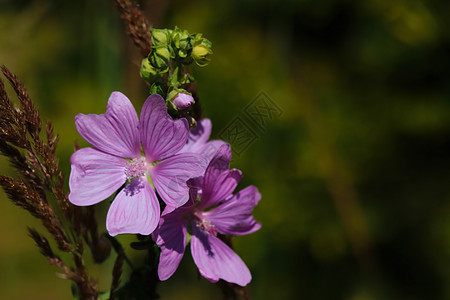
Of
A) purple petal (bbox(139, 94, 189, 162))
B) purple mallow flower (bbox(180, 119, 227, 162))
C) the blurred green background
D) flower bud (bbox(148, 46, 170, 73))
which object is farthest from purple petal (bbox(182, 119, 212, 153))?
the blurred green background

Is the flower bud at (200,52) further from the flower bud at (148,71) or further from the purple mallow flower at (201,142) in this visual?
the purple mallow flower at (201,142)

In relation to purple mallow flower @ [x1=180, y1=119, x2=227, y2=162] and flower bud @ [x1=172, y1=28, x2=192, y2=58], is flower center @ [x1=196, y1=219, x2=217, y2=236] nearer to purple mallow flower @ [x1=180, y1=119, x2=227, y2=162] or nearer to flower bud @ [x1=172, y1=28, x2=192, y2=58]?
purple mallow flower @ [x1=180, y1=119, x2=227, y2=162]

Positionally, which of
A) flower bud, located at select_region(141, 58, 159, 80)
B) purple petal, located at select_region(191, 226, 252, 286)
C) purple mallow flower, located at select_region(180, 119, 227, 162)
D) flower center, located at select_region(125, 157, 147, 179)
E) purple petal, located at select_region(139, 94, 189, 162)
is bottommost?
purple petal, located at select_region(191, 226, 252, 286)

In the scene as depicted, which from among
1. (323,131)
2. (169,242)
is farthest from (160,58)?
(323,131)

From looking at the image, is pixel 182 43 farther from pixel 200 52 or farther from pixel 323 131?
pixel 323 131

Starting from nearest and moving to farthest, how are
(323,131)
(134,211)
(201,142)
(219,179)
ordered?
(134,211) → (219,179) → (201,142) → (323,131)

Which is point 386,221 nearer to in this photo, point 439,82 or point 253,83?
point 439,82

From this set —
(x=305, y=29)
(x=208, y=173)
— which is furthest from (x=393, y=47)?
(x=208, y=173)

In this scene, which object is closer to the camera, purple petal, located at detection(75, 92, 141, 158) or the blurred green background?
purple petal, located at detection(75, 92, 141, 158)
